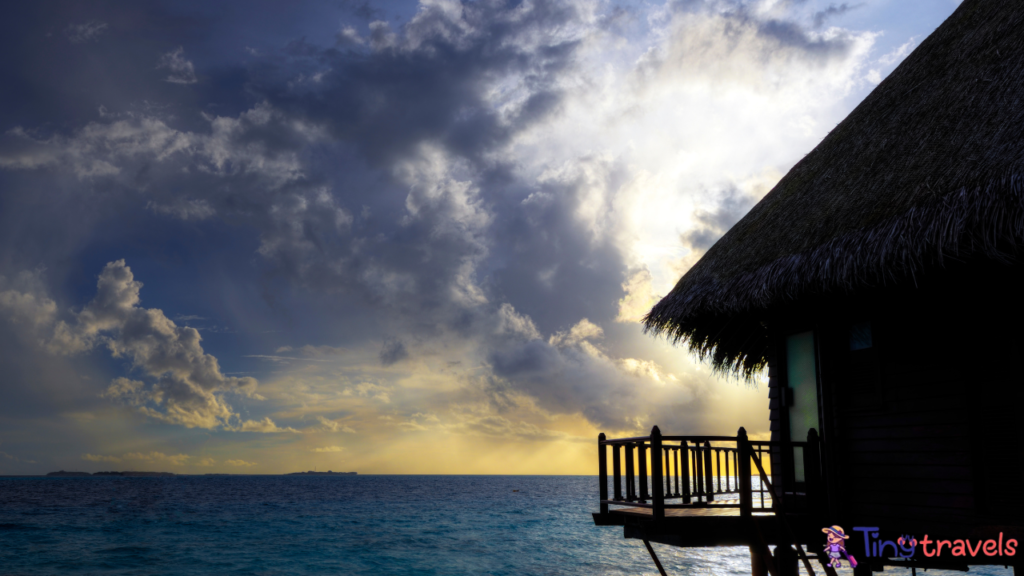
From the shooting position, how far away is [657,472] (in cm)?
716

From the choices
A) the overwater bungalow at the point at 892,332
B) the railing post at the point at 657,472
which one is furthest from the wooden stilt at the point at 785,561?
the railing post at the point at 657,472

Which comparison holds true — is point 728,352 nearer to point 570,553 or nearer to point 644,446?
point 644,446

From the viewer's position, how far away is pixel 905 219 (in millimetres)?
6512

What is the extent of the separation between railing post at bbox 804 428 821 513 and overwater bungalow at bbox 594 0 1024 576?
2cm

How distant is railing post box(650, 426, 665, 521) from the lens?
23.6 ft

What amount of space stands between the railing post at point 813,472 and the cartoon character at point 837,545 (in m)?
0.30

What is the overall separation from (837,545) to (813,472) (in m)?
0.82

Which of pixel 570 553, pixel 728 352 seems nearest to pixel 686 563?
pixel 570 553

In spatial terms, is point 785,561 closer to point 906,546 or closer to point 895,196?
point 906,546

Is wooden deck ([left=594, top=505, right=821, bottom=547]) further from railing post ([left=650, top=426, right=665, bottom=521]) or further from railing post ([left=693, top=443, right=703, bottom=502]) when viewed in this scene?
railing post ([left=693, top=443, right=703, bottom=502])

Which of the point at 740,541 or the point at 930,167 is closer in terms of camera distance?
the point at 930,167

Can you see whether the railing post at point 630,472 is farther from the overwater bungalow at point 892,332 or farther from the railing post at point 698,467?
the railing post at point 698,467

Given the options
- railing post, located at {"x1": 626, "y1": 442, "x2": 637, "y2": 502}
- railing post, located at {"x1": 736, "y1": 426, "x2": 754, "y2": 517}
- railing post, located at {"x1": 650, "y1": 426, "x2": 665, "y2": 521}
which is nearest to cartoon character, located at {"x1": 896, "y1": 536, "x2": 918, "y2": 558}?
railing post, located at {"x1": 736, "y1": 426, "x2": 754, "y2": 517}

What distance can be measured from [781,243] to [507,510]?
6034 cm
